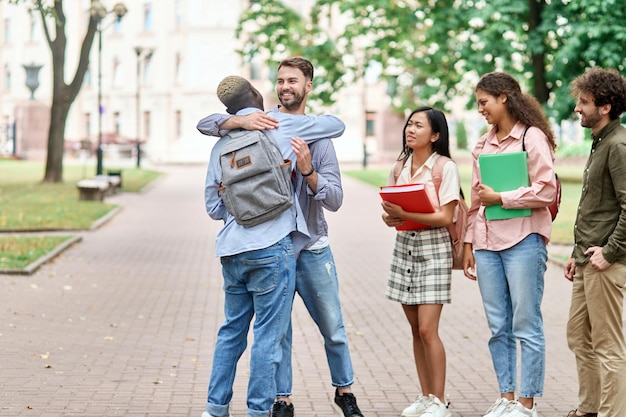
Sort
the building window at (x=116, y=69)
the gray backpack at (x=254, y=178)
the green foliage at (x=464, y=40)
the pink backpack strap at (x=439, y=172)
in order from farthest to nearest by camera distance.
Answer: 1. the building window at (x=116, y=69)
2. the green foliage at (x=464, y=40)
3. the pink backpack strap at (x=439, y=172)
4. the gray backpack at (x=254, y=178)

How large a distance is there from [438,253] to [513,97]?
0.89m

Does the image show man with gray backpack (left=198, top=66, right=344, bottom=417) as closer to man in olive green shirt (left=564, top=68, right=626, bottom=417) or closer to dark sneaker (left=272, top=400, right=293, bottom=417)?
dark sneaker (left=272, top=400, right=293, bottom=417)

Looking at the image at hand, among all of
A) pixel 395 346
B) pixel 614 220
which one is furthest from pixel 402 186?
pixel 395 346

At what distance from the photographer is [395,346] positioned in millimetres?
8992

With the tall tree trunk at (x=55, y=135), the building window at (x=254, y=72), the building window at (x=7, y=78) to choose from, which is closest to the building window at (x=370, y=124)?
the building window at (x=254, y=72)

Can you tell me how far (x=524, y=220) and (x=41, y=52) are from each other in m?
78.2

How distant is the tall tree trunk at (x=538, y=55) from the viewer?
2947 cm

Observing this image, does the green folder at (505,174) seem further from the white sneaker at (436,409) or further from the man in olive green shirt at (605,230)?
the white sneaker at (436,409)

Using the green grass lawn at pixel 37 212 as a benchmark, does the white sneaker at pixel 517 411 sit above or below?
above

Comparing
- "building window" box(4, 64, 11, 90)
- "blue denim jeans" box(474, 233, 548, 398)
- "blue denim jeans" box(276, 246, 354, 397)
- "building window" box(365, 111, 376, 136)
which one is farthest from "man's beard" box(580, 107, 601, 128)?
"building window" box(4, 64, 11, 90)

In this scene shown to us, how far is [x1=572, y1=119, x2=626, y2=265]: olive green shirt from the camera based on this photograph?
5.62 m

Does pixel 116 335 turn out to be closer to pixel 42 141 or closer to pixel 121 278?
pixel 121 278

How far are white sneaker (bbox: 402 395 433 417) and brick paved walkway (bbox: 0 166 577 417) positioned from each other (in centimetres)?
24

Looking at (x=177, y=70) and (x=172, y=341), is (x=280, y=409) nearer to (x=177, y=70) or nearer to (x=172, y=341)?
(x=172, y=341)
